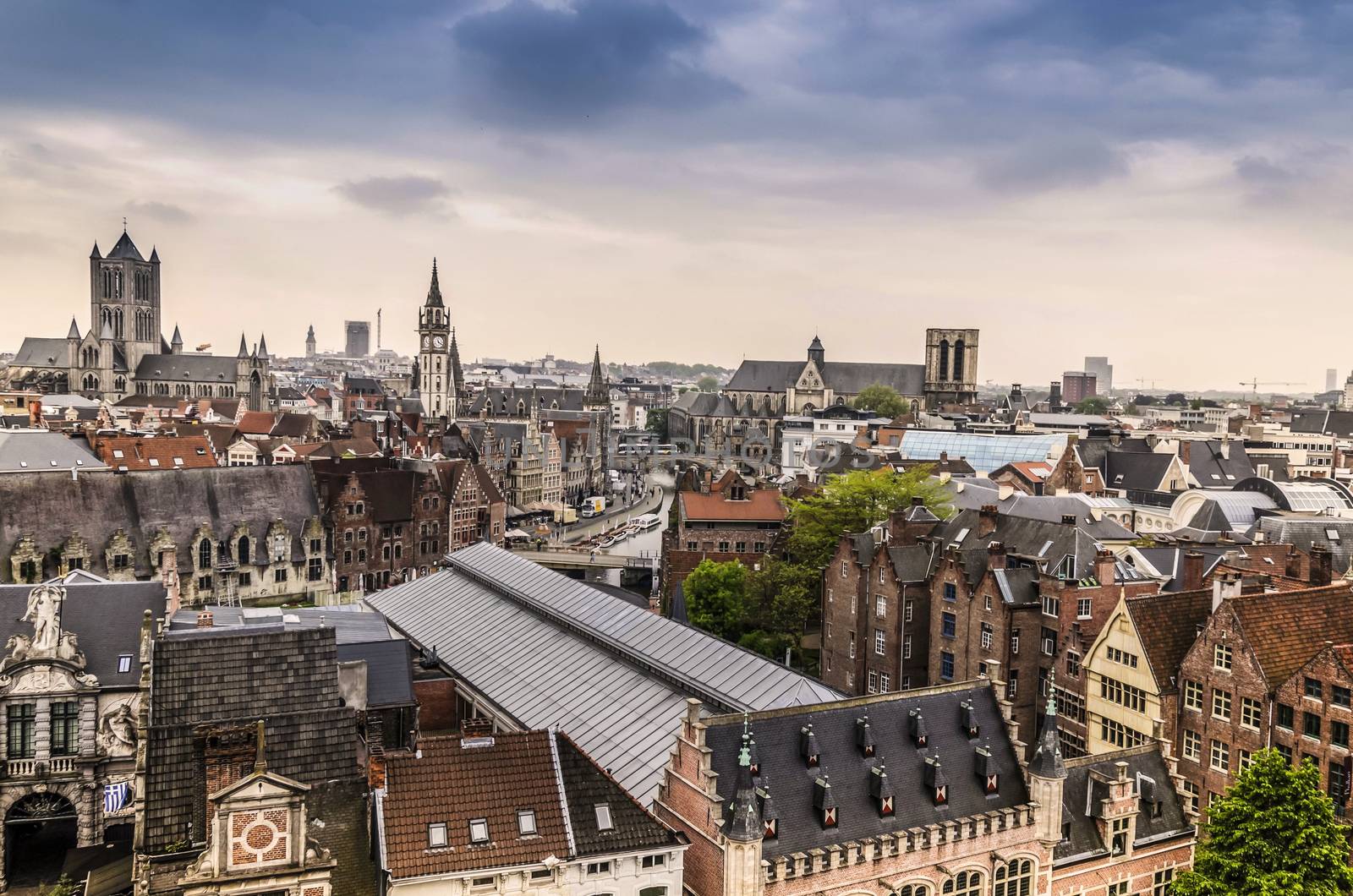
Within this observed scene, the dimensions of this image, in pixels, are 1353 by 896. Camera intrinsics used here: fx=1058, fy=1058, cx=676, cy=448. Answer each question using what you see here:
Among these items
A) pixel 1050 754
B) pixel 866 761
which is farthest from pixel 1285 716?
pixel 866 761

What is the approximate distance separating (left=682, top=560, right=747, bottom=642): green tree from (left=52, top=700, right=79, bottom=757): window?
45903 millimetres

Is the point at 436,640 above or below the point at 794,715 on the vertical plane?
below

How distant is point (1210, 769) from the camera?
148 ft

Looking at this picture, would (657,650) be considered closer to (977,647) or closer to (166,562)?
(977,647)

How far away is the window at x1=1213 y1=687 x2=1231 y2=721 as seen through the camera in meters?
44.6

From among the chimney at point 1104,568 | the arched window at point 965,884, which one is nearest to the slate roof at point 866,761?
the arched window at point 965,884

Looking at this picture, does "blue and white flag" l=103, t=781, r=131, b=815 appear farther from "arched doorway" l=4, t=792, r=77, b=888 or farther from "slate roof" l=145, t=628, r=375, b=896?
"slate roof" l=145, t=628, r=375, b=896

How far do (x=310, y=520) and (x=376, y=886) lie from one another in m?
67.4

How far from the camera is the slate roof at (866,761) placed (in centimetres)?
3559

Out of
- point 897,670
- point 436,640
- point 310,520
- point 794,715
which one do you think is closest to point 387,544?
point 310,520

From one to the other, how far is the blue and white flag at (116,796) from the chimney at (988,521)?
51.6 m

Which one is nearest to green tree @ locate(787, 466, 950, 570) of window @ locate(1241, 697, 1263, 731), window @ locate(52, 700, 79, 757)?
window @ locate(1241, 697, 1263, 731)

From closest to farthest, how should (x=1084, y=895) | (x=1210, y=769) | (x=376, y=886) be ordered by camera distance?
(x=376, y=886), (x=1084, y=895), (x=1210, y=769)

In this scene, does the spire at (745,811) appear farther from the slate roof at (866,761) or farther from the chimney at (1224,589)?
the chimney at (1224,589)
